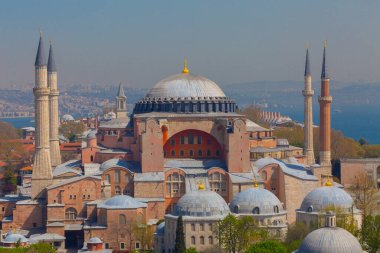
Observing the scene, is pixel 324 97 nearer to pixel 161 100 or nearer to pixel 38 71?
pixel 161 100

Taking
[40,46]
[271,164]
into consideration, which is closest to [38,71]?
[40,46]

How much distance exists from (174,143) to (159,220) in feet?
18.4

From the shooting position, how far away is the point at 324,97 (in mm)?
52594

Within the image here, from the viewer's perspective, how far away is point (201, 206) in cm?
3959

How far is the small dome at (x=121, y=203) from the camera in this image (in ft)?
138

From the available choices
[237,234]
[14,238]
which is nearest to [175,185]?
[14,238]

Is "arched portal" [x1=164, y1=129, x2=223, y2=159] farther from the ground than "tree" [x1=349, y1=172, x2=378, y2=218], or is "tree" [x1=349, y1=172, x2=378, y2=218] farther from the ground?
"arched portal" [x1=164, y1=129, x2=223, y2=159]

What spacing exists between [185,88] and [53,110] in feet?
29.0

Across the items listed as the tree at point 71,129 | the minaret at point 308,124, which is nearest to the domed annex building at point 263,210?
the minaret at point 308,124

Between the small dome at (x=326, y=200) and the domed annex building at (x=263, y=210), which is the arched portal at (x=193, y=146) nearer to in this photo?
the domed annex building at (x=263, y=210)

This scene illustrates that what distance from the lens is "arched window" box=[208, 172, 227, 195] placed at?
150 ft

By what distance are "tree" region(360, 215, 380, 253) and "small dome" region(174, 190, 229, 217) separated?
19.4 ft

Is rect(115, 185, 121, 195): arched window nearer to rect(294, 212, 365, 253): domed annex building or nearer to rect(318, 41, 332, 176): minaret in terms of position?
rect(318, 41, 332, 176): minaret

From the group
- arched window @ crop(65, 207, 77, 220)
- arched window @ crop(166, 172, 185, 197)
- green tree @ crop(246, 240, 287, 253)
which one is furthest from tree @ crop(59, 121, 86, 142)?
green tree @ crop(246, 240, 287, 253)
